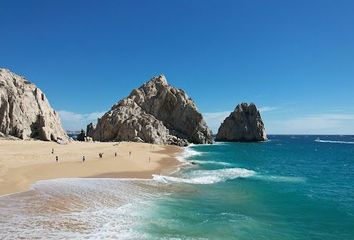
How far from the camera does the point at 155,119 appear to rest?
422 feet

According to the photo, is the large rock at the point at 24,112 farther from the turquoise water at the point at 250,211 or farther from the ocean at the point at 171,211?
the ocean at the point at 171,211

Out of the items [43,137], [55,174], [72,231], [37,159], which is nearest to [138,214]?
[72,231]

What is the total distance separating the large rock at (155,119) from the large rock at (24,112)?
31.6m

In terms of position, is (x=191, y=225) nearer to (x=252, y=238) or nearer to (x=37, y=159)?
(x=252, y=238)

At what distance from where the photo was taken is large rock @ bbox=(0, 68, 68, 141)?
3236 inches

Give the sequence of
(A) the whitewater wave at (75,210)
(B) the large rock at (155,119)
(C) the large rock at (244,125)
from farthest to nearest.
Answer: (C) the large rock at (244,125) < (B) the large rock at (155,119) < (A) the whitewater wave at (75,210)

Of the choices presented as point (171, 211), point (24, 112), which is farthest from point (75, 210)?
point (24, 112)

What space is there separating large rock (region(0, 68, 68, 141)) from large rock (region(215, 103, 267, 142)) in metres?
108

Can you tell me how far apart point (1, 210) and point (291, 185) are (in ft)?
100

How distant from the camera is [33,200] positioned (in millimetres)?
24594

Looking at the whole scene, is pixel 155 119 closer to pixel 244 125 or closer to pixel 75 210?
pixel 244 125

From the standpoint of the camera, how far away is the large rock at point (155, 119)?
120875 mm

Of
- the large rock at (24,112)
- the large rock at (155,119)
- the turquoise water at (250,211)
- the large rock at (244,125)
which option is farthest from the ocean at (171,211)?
the large rock at (244,125)

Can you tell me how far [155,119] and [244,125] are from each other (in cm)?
6805
